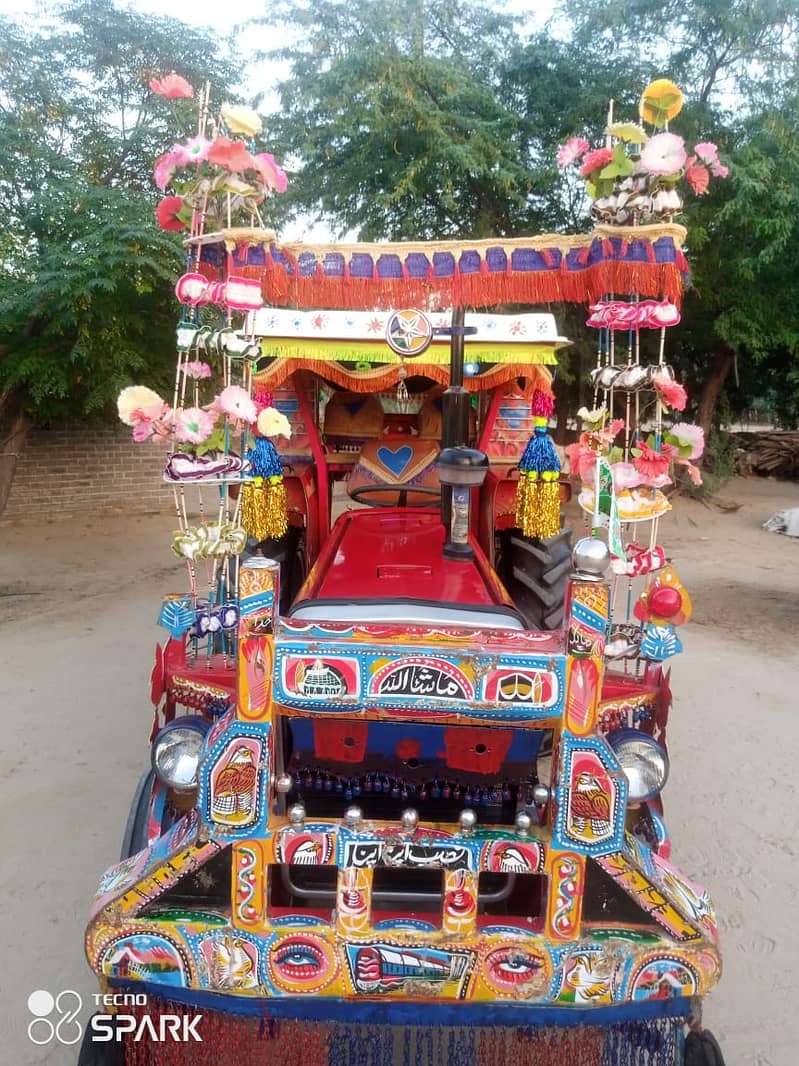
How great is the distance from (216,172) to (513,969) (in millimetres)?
2973

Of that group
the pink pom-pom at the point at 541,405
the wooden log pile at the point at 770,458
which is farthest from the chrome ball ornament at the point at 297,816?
the wooden log pile at the point at 770,458

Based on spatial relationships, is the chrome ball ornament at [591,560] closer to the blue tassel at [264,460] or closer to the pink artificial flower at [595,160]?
the pink artificial flower at [595,160]

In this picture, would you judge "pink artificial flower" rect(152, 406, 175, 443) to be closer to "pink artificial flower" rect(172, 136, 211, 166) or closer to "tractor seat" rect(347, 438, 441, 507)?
"pink artificial flower" rect(172, 136, 211, 166)

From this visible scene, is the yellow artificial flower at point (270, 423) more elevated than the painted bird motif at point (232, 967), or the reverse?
the yellow artificial flower at point (270, 423)

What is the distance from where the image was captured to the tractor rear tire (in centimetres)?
435

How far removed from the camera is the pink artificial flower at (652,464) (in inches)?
122

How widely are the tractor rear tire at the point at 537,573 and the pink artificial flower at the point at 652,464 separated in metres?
1.13

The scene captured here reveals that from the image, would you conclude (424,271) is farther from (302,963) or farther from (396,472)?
(302,963)

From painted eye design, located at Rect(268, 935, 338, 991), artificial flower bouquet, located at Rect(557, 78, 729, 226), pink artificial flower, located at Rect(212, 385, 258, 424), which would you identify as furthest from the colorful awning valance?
painted eye design, located at Rect(268, 935, 338, 991)

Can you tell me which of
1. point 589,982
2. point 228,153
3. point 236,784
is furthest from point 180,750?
point 228,153

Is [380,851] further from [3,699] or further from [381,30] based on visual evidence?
[381,30]

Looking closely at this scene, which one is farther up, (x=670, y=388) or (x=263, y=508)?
(x=670, y=388)

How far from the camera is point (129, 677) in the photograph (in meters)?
5.40

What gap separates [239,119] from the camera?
3105 millimetres
